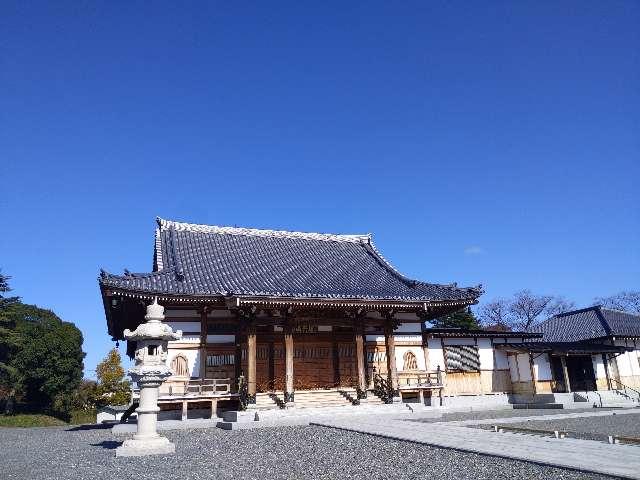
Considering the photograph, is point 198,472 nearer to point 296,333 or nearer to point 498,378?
point 296,333

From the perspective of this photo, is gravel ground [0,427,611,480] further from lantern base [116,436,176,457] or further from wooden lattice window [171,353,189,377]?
wooden lattice window [171,353,189,377]

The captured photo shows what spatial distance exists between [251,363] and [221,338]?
7.17 feet

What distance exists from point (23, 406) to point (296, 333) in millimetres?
28204

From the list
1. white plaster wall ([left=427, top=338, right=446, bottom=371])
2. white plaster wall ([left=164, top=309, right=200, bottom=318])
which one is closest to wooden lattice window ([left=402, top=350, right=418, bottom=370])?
white plaster wall ([left=427, top=338, right=446, bottom=371])

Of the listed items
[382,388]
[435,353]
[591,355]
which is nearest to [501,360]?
[435,353]

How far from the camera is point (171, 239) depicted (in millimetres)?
25094

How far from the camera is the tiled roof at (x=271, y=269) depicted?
19391 mm

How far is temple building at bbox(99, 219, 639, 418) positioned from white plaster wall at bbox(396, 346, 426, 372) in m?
0.05

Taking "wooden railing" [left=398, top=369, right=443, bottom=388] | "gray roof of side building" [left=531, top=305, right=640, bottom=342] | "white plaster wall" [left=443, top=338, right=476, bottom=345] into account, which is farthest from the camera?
"gray roof of side building" [left=531, top=305, right=640, bottom=342]

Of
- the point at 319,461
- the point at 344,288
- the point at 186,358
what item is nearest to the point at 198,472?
the point at 319,461

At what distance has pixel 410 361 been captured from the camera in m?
22.9

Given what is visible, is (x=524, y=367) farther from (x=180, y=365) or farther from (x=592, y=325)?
(x=180, y=365)

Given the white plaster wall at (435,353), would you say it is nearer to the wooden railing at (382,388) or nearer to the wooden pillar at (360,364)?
the wooden railing at (382,388)

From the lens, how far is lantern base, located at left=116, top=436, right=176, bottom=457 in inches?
408
